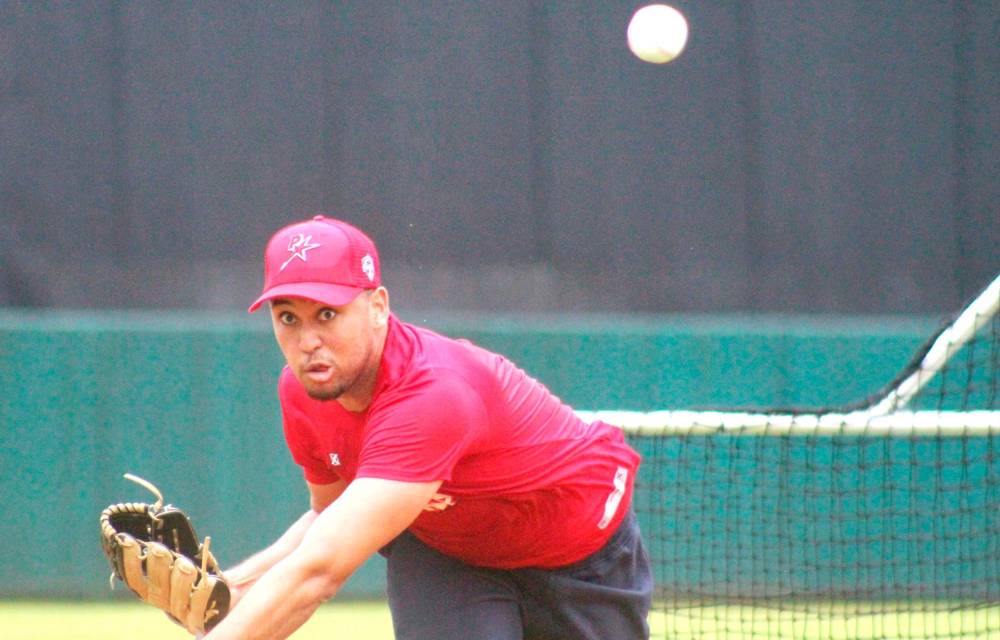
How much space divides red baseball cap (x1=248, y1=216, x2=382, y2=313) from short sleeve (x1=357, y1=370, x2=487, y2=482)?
0.26m

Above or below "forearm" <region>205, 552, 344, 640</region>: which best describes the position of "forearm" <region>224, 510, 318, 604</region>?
below

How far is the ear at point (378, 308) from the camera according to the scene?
3.13m

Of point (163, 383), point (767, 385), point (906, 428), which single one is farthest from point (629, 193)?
point (906, 428)

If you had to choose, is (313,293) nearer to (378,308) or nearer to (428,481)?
(378,308)

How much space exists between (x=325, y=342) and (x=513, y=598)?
94cm

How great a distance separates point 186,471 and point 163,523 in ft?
12.6

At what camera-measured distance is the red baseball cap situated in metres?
2.96

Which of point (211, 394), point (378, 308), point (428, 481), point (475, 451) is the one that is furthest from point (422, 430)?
point (211, 394)

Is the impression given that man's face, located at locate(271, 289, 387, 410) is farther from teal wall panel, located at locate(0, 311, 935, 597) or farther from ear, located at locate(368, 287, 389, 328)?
teal wall panel, located at locate(0, 311, 935, 597)

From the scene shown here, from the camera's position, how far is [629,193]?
8953mm

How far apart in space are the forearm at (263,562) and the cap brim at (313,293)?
853 mm

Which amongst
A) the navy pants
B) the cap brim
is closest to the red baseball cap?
the cap brim

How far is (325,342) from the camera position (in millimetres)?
3023

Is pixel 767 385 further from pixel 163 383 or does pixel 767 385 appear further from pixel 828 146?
pixel 163 383
